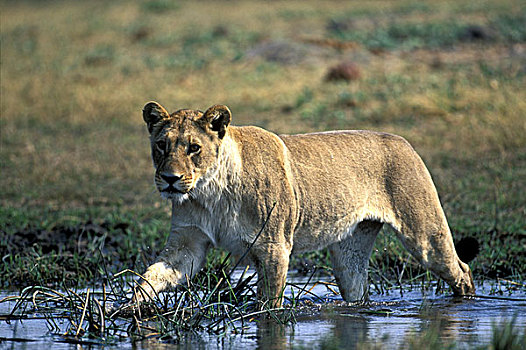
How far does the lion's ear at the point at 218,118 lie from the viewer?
4906 millimetres

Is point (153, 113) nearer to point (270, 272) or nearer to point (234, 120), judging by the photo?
point (270, 272)

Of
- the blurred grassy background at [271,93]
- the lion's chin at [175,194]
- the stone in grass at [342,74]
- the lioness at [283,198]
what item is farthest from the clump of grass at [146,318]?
the stone in grass at [342,74]

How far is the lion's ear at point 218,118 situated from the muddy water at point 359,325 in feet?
3.94

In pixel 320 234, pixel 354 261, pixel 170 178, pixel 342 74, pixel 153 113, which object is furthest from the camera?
pixel 342 74

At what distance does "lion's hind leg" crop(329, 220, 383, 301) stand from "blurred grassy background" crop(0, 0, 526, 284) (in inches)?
61.9

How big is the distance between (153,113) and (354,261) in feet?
6.48

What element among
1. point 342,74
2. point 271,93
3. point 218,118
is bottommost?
point 218,118

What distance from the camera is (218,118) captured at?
16.2 feet

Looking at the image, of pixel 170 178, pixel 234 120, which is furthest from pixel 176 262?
pixel 234 120

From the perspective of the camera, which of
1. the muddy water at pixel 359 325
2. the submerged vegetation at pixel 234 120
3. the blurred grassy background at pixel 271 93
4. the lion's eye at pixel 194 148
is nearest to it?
the muddy water at pixel 359 325

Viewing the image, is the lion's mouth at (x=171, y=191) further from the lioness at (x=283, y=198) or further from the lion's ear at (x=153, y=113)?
the lion's ear at (x=153, y=113)

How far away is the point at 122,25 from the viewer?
2959 centimetres

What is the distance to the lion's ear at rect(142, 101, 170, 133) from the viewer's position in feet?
16.4

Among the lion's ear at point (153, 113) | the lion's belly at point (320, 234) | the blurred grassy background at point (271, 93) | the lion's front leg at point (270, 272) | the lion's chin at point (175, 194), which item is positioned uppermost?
the blurred grassy background at point (271, 93)
